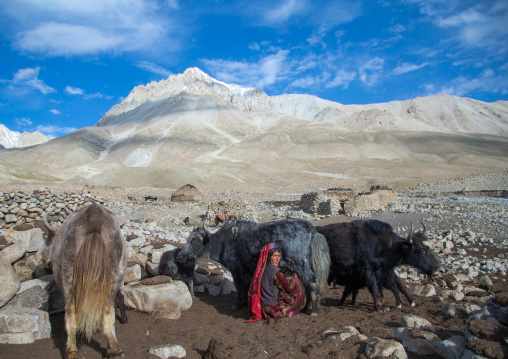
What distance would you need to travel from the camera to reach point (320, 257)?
5953 millimetres

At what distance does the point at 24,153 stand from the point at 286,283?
436 ft

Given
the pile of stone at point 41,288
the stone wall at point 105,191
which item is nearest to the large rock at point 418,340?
the pile of stone at point 41,288

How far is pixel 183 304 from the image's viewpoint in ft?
18.1

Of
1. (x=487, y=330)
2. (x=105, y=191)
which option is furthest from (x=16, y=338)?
(x=105, y=191)

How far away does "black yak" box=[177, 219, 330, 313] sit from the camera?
5.87 metres

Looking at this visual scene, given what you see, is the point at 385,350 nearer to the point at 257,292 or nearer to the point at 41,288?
the point at 257,292

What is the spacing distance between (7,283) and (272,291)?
3.99 meters

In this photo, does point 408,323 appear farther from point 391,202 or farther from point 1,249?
point 391,202

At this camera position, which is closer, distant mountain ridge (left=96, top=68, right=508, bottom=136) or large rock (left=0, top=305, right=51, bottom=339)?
large rock (left=0, top=305, right=51, bottom=339)

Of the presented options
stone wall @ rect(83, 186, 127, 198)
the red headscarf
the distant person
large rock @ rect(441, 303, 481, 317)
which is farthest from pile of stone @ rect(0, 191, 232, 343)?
stone wall @ rect(83, 186, 127, 198)

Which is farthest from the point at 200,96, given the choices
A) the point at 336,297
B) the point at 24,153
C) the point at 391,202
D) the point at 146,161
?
the point at 336,297

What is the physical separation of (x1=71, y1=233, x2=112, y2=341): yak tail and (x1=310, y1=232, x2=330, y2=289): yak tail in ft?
11.6

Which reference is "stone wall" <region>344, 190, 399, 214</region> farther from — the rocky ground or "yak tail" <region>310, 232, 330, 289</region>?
"yak tail" <region>310, 232, 330, 289</region>

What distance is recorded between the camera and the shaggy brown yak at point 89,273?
3.94 meters
